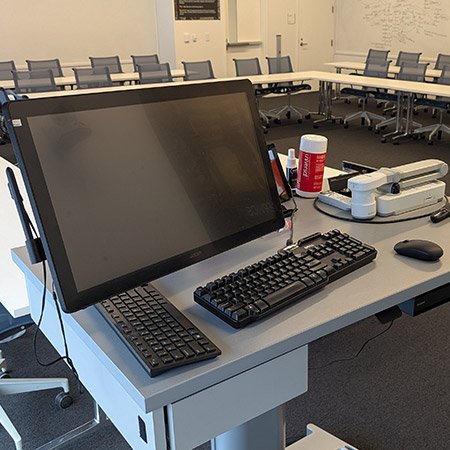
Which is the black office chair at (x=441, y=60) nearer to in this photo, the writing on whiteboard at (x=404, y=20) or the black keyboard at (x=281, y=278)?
the writing on whiteboard at (x=404, y=20)

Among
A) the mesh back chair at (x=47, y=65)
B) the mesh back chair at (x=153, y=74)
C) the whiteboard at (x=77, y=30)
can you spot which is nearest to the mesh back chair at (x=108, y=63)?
the mesh back chair at (x=47, y=65)

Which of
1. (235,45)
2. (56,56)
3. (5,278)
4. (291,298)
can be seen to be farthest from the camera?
(235,45)

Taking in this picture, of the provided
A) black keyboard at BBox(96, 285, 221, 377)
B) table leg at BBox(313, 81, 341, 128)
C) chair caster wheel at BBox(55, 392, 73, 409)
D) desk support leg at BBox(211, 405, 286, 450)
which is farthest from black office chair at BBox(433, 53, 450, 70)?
black keyboard at BBox(96, 285, 221, 377)

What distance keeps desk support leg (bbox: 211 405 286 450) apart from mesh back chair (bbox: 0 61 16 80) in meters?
7.57

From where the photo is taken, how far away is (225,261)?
134 centimetres

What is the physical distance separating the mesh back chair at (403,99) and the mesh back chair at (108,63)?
3871mm

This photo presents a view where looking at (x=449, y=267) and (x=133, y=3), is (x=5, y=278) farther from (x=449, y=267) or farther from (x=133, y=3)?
(x=133, y=3)

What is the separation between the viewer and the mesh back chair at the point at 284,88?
7.96 metres

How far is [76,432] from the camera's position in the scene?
2105 mm

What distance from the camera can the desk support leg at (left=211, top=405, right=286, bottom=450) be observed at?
4.50 ft

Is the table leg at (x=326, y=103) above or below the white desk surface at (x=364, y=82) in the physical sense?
below

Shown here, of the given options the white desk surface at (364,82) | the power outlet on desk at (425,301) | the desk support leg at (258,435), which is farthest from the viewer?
the white desk surface at (364,82)

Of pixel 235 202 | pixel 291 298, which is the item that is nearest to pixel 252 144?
pixel 235 202

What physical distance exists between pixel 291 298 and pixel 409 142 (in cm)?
614
